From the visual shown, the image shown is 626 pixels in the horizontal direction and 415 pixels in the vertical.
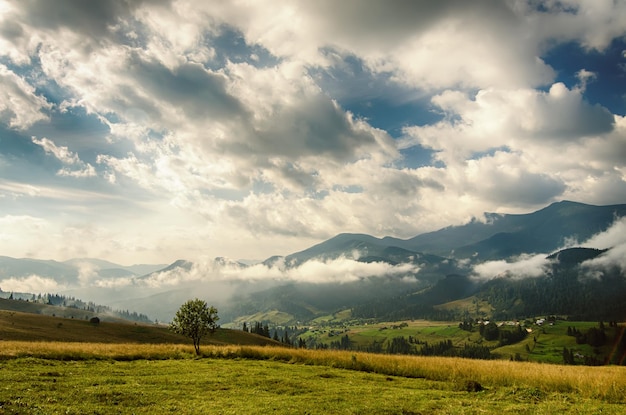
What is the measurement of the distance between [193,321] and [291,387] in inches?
1187

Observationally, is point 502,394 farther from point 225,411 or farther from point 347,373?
point 225,411

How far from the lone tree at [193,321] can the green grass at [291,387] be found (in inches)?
532

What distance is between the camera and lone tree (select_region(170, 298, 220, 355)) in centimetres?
4897

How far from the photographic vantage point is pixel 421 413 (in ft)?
57.4

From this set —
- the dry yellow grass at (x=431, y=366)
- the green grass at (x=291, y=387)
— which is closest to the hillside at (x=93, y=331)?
the dry yellow grass at (x=431, y=366)

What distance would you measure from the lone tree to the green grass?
44.3 ft

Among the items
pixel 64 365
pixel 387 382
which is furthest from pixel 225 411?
pixel 64 365

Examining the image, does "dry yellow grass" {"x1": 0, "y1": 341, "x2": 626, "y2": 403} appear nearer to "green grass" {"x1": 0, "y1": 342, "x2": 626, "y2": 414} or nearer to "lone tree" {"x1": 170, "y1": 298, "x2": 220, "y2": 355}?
"green grass" {"x1": 0, "y1": 342, "x2": 626, "y2": 414}

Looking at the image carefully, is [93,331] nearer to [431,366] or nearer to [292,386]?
[292,386]

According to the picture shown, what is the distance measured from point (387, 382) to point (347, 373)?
459cm

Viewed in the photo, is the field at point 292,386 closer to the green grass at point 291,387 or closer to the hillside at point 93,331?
the green grass at point 291,387

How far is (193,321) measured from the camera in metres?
49.4

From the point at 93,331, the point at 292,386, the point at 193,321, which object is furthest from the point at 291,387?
the point at 93,331

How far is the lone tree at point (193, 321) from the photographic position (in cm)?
4897
